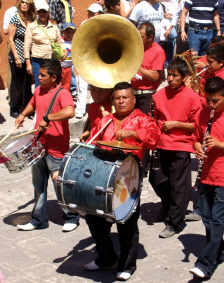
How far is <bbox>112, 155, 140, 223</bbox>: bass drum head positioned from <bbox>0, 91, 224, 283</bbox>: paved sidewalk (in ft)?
2.42

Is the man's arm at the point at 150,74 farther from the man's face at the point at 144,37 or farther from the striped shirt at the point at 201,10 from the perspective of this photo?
the striped shirt at the point at 201,10

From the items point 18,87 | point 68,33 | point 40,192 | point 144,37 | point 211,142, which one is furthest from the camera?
point 68,33

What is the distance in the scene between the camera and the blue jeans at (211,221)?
15.5 ft

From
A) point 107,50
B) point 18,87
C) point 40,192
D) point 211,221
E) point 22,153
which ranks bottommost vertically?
point 40,192

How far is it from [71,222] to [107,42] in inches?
74.3

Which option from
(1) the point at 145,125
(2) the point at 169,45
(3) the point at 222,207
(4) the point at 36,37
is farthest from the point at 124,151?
(2) the point at 169,45

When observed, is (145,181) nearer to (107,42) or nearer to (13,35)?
(107,42)

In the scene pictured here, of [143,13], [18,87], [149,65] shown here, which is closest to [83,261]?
[149,65]

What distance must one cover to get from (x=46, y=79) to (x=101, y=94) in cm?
65

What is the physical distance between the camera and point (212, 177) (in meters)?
4.72

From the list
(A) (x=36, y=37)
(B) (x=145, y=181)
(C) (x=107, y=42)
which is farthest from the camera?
(A) (x=36, y=37)

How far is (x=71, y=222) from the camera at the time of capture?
591 cm

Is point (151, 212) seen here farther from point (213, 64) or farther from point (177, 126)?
point (213, 64)

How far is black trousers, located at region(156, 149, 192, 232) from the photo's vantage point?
5.63 metres
